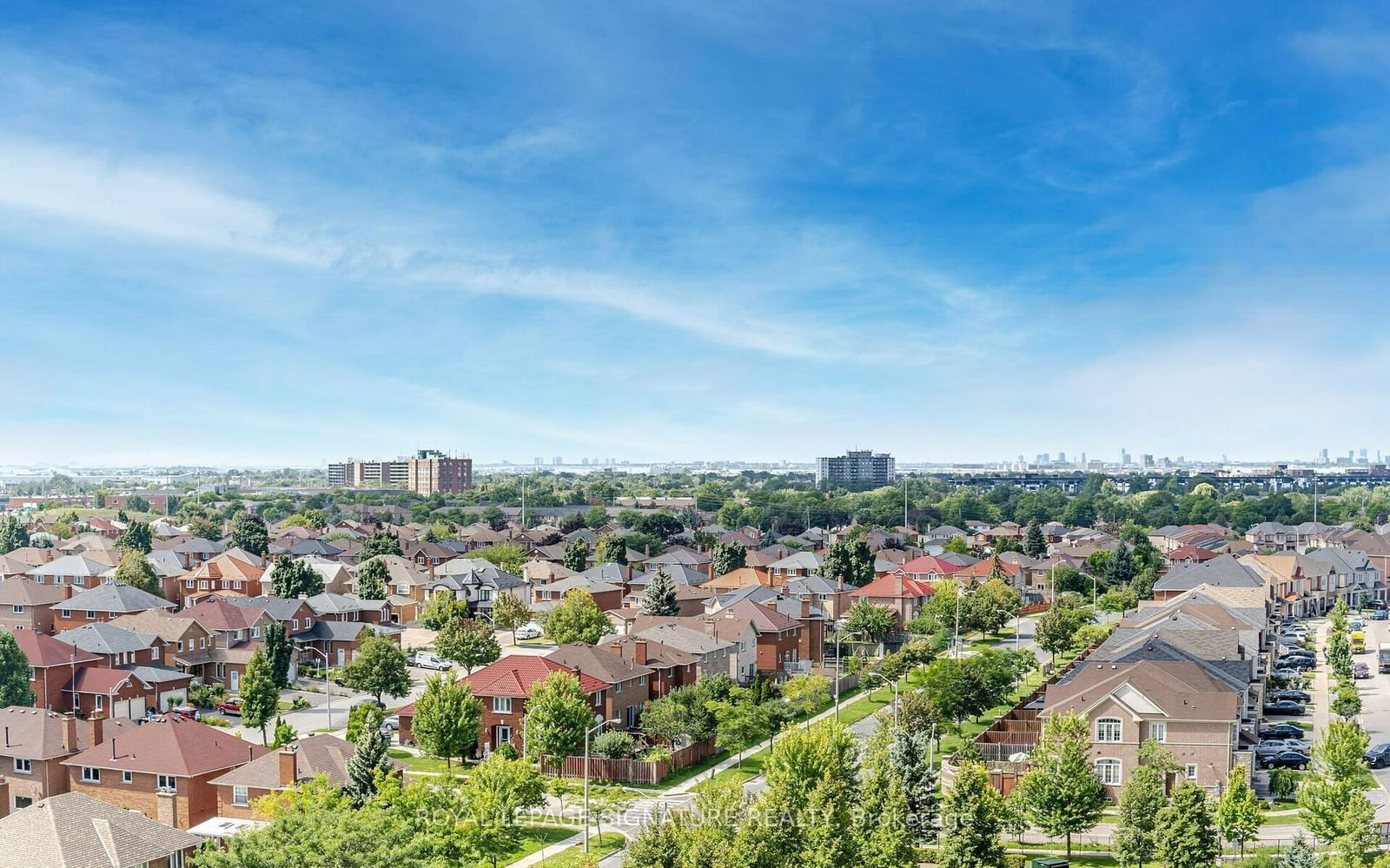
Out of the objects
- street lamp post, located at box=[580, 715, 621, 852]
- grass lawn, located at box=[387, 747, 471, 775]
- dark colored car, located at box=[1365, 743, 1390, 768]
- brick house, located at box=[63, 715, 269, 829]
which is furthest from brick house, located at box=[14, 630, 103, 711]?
dark colored car, located at box=[1365, 743, 1390, 768]

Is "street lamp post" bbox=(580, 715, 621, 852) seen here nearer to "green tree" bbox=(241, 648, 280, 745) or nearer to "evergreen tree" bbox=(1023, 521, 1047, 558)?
"green tree" bbox=(241, 648, 280, 745)

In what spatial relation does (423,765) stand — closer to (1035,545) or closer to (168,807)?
(168,807)

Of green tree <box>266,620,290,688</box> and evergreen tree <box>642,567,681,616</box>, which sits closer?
green tree <box>266,620,290,688</box>

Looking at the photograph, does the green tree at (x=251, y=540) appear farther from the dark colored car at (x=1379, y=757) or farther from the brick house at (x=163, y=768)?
the dark colored car at (x=1379, y=757)

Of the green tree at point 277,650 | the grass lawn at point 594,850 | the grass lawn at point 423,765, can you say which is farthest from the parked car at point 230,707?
the grass lawn at point 594,850

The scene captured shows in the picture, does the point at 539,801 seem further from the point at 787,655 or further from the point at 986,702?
the point at 787,655
